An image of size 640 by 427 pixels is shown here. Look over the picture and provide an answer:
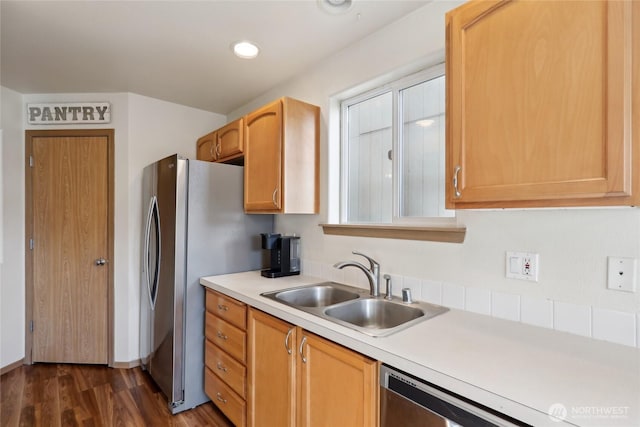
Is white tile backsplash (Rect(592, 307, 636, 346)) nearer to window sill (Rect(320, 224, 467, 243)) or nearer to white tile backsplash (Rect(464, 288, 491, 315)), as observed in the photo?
white tile backsplash (Rect(464, 288, 491, 315))

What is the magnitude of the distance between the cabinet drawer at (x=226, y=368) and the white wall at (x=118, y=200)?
3.73ft

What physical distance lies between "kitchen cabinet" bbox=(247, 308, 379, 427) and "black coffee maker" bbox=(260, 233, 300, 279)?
0.55 metres

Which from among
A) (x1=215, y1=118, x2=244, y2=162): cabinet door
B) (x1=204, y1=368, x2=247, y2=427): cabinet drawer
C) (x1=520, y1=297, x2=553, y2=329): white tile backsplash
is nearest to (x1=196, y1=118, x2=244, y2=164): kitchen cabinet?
(x1=215, y1=118, x2=244, y2=162): cabinet door

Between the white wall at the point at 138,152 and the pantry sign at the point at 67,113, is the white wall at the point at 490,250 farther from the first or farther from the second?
the pantry sign at the point at 67,113

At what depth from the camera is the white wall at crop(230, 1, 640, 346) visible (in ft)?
3.46

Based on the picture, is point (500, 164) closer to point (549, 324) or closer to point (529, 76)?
point (529, 76)

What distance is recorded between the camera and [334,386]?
1.19 metres

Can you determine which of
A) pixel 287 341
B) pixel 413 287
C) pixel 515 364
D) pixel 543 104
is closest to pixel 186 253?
pixel 287 341

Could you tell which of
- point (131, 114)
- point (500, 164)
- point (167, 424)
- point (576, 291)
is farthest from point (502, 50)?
point (131, 114)

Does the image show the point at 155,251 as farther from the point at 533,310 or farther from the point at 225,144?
the point at 533,310

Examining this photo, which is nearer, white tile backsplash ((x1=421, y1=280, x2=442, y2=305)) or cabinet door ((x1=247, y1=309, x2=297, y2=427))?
cabinet door ((x1=247, y1=309, x2=297, y2=427))

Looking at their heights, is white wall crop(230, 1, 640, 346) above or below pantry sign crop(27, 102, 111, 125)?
below

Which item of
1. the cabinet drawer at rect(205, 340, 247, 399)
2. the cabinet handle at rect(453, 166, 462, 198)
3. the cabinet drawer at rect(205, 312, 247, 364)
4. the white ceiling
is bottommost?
the cabinet drawer at rect(205, 340, 247, 399)

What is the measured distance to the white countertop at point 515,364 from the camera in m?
0.71
